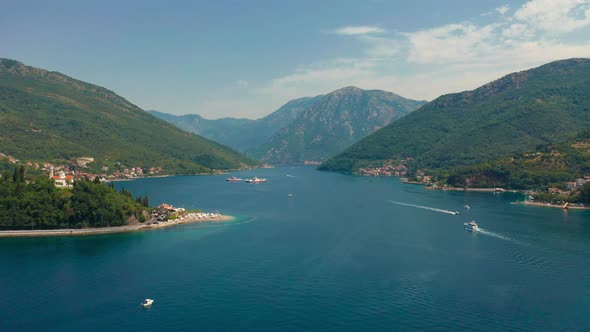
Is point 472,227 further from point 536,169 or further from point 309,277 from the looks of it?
point 536,169

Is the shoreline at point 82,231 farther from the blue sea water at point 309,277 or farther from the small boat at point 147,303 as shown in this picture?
the small boat at point 147,303

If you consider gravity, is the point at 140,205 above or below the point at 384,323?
above

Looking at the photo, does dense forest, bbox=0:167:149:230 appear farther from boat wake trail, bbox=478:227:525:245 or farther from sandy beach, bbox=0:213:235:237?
boat wake trail, bbox=478:227:525:245

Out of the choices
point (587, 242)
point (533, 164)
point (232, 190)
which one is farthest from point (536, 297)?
point (232, 190)

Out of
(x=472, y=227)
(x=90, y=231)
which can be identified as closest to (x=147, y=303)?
(x=90, y=231)

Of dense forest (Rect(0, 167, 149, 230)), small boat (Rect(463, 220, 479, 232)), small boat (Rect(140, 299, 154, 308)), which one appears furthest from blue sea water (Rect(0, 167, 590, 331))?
dense forest (Rect(0, 167, 149, 230))

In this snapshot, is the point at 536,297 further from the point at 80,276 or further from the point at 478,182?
the point at 478,182
